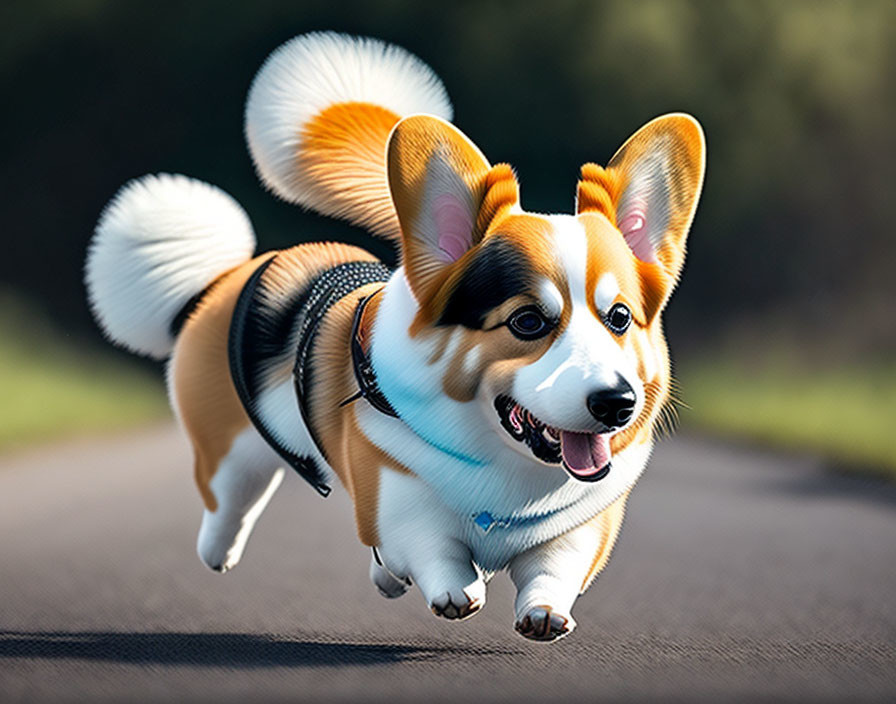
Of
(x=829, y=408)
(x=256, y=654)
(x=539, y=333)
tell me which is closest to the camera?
(x=539, y=333)

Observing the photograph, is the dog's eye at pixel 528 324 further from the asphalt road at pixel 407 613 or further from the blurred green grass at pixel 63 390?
the blurred green grass at pixel 63 390

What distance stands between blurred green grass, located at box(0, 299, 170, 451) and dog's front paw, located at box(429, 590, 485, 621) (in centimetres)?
885

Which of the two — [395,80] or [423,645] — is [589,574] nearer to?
[423,645]

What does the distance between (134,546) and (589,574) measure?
3689mm

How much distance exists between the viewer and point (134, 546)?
273 inches

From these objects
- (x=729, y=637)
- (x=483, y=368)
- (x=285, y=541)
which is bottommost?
(x=285, y=541)

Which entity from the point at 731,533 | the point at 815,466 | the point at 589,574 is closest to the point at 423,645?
the point at 589,574

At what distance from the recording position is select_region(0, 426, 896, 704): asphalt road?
3.90 meters

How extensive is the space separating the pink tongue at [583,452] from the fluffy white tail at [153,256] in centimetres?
201

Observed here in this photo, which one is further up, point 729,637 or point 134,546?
point 729,637

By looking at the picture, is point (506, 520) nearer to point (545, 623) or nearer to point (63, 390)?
point (545, 623)

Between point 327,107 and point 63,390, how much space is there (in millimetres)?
11425

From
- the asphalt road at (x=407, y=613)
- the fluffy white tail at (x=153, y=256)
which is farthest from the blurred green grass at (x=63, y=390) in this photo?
the fluffy white tail at (x=153, y=256)

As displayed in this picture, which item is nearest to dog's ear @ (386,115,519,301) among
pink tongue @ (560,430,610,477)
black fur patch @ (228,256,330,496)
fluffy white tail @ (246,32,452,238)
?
pink tongue @ (560,430,610,477)
